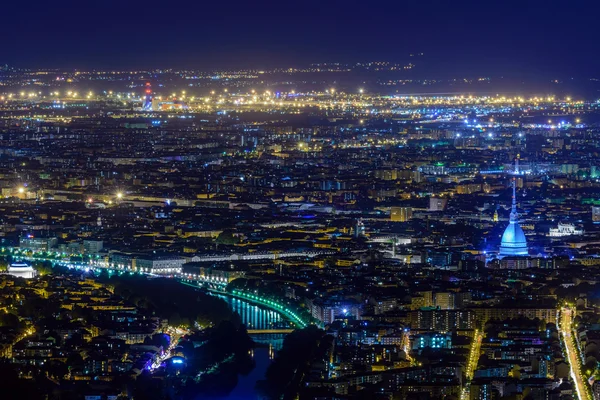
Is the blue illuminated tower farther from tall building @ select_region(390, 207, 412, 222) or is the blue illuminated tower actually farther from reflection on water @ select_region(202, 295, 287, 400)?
reflection on water @ select_region(202, 295, 287, 400)

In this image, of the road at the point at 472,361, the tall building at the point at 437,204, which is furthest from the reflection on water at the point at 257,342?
the tall building at the point at 437,204

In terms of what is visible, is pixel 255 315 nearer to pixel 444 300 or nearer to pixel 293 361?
pixel 444 300

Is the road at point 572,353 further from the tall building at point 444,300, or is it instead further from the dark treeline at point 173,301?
the dark treeline at point 173,301

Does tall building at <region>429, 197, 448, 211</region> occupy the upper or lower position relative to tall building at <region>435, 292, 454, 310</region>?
upper

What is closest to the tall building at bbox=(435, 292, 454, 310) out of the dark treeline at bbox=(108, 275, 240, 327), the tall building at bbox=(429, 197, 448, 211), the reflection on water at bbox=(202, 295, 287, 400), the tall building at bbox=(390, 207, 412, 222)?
the reflection on water at bbox=(202, 295, 287, 400)

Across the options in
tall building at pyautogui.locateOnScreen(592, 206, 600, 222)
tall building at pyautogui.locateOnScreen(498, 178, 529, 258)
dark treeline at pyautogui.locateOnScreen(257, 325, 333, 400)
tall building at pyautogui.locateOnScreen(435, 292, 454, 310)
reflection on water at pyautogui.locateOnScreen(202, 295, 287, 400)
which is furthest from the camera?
tall building at pyautogui.locateOnScreen(592, 206, 600, 222)

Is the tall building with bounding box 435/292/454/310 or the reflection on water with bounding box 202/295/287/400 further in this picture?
the tall building with bounding box 435/292/454/310
